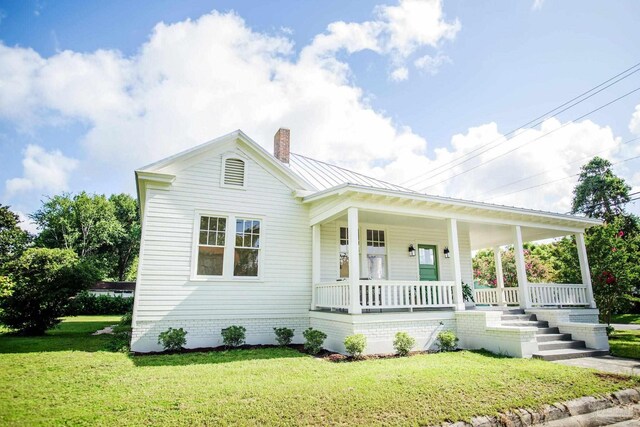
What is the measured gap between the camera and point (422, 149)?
1800 centimetres

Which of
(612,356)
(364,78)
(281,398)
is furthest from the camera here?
(364,78)

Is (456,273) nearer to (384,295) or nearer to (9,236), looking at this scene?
(384,295)

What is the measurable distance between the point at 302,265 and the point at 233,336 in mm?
3088

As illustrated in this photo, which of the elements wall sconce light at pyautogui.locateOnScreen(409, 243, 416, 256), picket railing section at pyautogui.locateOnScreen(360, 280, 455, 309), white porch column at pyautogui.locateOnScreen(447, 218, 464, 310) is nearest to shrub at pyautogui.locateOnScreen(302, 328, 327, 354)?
picket railing section at pyautogui.locateOnScreen(360, 280, 455, 309)

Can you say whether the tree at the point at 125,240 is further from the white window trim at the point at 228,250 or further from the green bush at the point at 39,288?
the white window trim at the point at 228,250

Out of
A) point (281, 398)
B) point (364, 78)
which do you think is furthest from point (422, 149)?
point (281, 398)

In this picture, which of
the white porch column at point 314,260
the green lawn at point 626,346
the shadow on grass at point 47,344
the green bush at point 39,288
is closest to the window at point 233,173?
the white porch column at point 314,260

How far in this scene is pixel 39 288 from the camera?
37.9ft

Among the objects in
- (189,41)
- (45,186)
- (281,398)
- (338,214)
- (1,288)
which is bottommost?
(281,398)

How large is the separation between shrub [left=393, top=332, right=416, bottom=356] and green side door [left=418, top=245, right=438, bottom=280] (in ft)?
17.6

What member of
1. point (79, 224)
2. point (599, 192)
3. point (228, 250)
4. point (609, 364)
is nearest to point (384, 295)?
point (228, 250)

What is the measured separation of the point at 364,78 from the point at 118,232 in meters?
40.0

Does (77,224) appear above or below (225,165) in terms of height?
above

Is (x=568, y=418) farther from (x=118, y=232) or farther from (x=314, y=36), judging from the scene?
(x=118, y=232)
